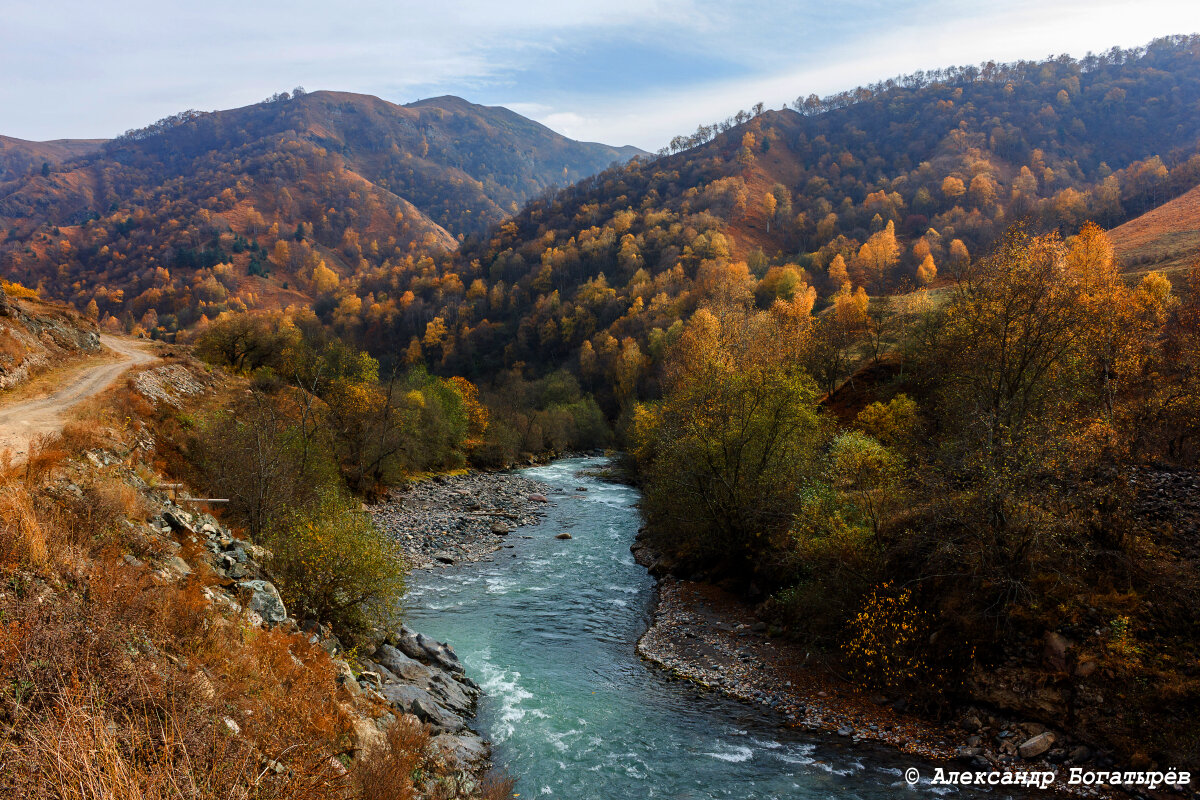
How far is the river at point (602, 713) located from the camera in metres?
13.0

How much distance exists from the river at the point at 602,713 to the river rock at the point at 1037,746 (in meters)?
2.33

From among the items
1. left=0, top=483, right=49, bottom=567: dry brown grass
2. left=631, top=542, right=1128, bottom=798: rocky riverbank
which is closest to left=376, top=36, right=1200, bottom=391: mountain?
left=631, top=542, right=1128, bottom=798: rocky riverbank

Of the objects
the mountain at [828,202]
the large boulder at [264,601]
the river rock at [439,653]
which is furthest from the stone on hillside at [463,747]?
the mountain at [828,202]

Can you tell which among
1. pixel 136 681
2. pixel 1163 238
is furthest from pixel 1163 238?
pixel 136 681

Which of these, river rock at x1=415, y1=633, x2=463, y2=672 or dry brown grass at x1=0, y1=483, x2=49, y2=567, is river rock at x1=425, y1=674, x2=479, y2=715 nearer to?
river rock at x1=415, y1=633, x2=463, y2=672

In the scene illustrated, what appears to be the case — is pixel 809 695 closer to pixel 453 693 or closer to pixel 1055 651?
pixel 1055 651

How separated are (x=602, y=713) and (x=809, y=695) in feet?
20.4

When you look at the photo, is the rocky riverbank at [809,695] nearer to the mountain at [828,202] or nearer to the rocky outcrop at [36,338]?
the rocky outcrop at [36,338]

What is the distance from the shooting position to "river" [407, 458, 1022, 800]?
13.0 m

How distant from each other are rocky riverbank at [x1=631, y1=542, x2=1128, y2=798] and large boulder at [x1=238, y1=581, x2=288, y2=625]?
470 inches

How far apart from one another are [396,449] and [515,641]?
2690 centimetres

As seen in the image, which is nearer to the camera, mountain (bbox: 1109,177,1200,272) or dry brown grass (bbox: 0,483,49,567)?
dry brown grass (bbox: 0,483,49,567)

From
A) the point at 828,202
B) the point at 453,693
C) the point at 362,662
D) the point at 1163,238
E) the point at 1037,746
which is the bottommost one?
the point at 453,693

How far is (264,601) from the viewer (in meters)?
13.4
